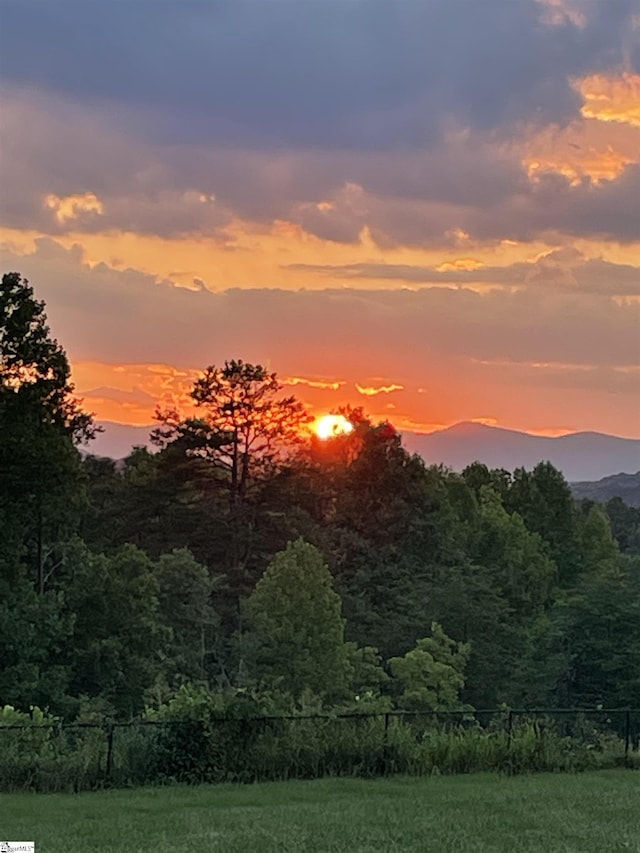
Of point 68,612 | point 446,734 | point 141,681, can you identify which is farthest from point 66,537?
point 446,734

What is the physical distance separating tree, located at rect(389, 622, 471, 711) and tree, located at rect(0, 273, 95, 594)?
15313 mm

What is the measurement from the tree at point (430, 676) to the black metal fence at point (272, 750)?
22.4 meters

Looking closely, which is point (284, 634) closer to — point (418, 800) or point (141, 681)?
point (141, 681)

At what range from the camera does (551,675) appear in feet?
135

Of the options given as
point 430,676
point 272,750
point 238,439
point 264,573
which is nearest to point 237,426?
point 238,439

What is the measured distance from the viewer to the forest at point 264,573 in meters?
32.1

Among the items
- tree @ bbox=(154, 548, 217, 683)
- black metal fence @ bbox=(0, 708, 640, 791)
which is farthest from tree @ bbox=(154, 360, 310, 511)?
black metal fence @ bbox=(0, 708, 640, 791)

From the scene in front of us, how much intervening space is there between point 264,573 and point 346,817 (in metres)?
33.0

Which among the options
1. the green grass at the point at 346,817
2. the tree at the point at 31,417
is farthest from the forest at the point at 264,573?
the green grass at the point at 346,817

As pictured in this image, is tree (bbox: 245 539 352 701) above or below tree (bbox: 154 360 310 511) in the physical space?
below

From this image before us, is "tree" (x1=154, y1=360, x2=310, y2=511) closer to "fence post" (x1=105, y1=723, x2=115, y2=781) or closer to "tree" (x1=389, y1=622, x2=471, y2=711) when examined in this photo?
"tree" (x1=389, y1=622, x2=471, y2=711)

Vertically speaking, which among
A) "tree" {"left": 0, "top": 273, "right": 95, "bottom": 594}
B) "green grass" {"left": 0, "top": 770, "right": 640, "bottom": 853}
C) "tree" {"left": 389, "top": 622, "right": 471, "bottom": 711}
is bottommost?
"tree" {"left": 389, "top": 622, "right": 471, "bottom": 711}

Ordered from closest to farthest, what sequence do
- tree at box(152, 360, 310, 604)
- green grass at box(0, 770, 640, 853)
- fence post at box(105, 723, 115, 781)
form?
green grass at box(0, 770, 640, 853) → fence post at box(105, 723, 115, 781) → tree at box(152, 360, 310, 604)

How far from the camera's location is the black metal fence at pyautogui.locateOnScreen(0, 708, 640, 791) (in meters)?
14.3
